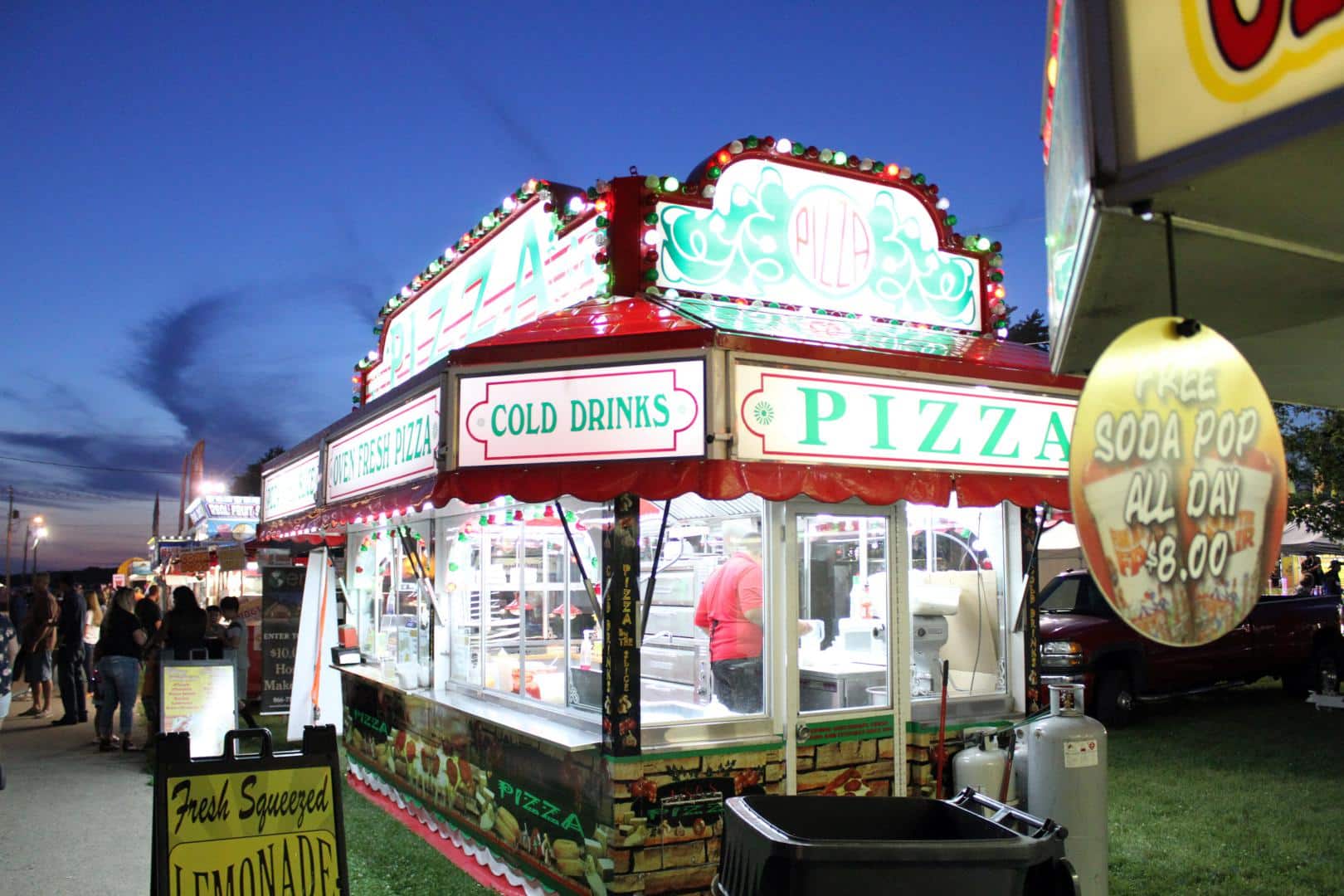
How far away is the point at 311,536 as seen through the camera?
1159 cm

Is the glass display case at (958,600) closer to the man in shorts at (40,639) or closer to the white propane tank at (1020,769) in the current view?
the white propane tank at (1020,769)

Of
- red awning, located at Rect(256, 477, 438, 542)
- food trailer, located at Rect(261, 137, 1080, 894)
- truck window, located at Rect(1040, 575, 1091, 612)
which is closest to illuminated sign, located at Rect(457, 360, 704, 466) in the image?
food trailer, located at Rect(261, 137, 1080, 894)

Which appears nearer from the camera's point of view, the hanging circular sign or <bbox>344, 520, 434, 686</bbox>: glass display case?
the hanging circular sign

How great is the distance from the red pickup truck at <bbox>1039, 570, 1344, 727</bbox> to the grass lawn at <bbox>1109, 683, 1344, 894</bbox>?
496 millimetres

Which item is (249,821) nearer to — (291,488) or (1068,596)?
(291,488)

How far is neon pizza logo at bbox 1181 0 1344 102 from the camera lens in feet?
5.27

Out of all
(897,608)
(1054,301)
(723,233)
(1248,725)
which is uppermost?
(723,233)

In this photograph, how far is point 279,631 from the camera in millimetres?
13516

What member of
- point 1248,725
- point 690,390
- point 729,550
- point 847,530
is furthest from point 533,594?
→ point 1248,725

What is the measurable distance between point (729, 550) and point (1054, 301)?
14.1ft

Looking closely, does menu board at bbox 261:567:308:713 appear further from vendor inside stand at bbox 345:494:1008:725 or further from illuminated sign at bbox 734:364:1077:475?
illuminated sign at bbox 734:364:1077:475

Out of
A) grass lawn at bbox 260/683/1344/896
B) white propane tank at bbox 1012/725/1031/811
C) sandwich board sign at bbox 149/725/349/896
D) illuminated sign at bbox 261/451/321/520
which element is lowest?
grass lawn at bbox 260/683/1344/896

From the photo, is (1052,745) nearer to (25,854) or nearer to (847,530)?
(847,530)

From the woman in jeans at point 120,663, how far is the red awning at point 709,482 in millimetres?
7799
